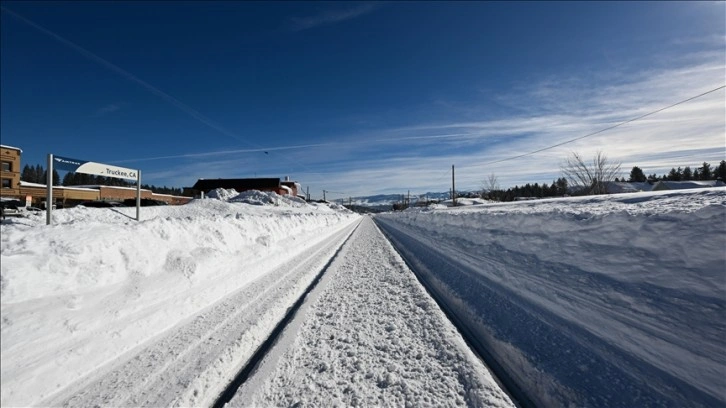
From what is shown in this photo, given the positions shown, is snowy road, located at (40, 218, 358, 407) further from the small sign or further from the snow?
the small sign

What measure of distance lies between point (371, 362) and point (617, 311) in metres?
3.17

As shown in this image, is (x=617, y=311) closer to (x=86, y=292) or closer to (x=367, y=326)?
(x=367, y=326)

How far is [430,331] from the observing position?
415cm

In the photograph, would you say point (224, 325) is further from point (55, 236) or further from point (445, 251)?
point (445, 251)

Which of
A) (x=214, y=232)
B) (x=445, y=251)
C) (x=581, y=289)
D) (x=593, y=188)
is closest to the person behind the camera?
(x=581, y=289)

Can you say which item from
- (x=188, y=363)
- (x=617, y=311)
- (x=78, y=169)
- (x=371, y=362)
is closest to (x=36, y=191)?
(x=78, y=169)

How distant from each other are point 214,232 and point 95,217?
9.38m

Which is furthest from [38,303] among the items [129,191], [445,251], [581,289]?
[129,191]

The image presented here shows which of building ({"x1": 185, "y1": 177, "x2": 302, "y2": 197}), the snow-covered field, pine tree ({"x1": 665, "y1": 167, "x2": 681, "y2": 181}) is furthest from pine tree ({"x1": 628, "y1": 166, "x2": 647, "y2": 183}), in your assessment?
the snow-covered field

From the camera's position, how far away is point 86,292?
3.55 metres

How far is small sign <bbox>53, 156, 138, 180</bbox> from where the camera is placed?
25.4 ft

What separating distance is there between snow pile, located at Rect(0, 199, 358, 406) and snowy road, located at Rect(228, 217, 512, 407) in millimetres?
1674

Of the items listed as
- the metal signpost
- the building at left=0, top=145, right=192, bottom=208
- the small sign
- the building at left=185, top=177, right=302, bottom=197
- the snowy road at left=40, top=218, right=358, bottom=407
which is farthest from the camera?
the building at left=185, top=177, right=302, bottom=197

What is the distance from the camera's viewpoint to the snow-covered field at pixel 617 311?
2896mm
